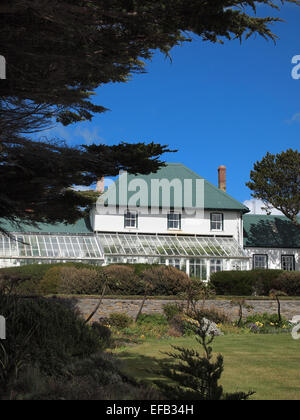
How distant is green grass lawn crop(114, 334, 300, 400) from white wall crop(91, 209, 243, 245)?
18.5 meters

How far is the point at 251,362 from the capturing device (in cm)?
1052

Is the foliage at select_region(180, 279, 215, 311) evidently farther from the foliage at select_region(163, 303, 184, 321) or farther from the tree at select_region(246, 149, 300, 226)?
the tree at select_region(246, 149, 300, 226)

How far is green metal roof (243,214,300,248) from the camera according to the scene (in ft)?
118

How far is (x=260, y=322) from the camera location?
1823 cm

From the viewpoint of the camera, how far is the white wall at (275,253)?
3562 cm

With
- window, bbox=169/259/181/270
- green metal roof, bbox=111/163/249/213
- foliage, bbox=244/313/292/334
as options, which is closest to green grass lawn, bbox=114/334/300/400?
foliage, bbox=244/313/292/334

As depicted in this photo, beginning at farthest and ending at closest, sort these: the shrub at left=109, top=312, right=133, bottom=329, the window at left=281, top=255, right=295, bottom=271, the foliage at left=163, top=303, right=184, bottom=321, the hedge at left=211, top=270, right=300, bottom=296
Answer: the window at left=281, top=255, right=295, bottom=271 → the hedge at left=211, top=270, right=300, bottom=296 → the foliage at left=163, top=303, right=184, bottom=321 → the shrub at left=109, top=312, right=133, bottom=329

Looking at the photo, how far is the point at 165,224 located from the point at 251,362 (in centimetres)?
2337

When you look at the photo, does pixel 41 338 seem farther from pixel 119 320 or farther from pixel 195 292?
pixel 195 292

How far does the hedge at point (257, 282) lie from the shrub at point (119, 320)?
782 cm
